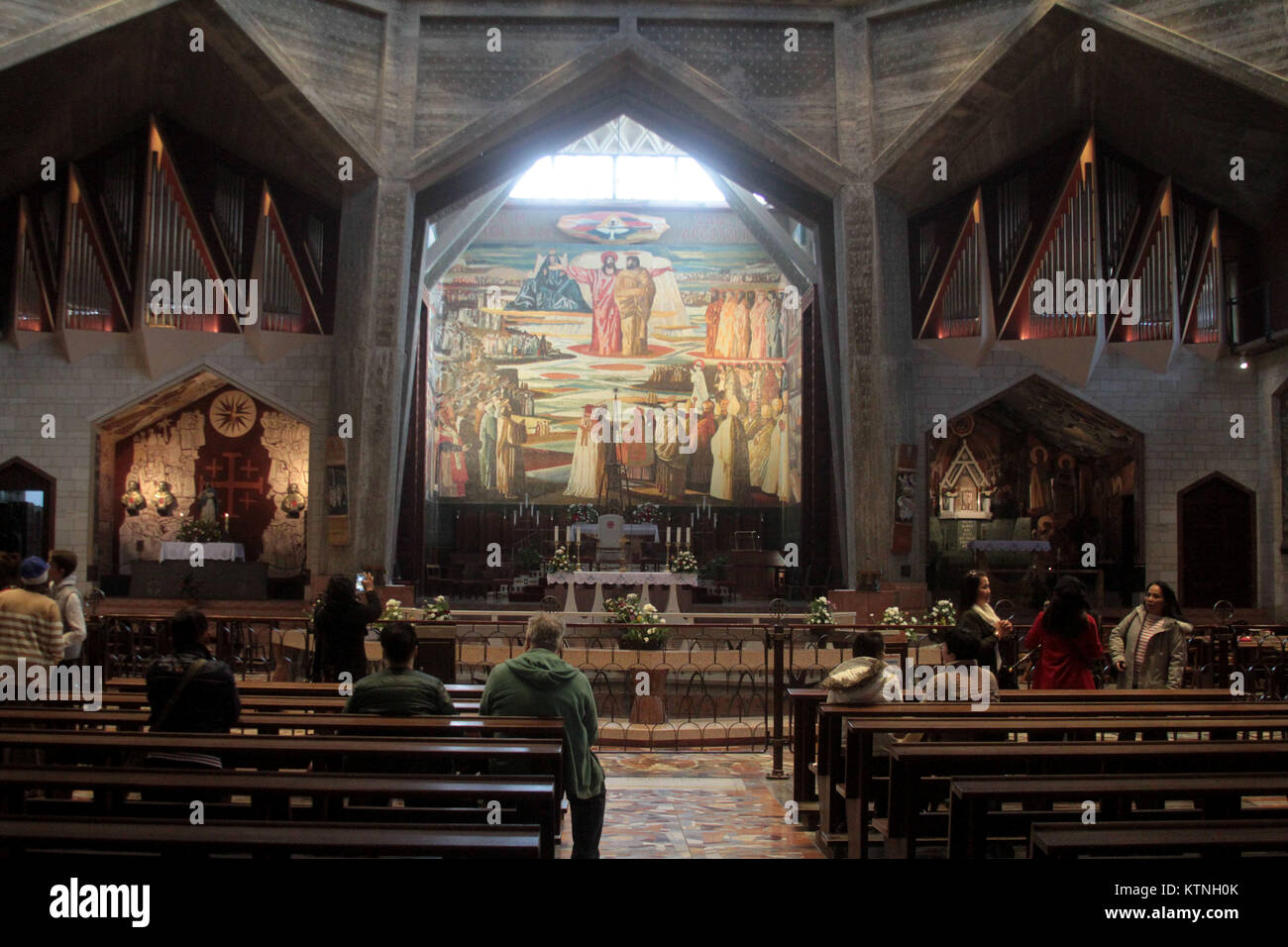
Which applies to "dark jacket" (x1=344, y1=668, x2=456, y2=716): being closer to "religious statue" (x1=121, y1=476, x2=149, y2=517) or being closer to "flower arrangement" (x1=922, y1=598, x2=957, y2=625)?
"flower arrangement" (x1=922, y1=598, x2=957, y2=625)

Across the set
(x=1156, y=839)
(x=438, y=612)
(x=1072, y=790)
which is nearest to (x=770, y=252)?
(x=438, y=612)

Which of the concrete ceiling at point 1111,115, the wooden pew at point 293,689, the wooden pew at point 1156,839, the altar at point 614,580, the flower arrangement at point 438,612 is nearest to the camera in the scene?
the wooden pew at point 1156,839

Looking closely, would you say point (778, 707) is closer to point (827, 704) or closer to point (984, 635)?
point (984, 635)

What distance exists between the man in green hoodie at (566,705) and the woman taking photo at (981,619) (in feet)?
7.32

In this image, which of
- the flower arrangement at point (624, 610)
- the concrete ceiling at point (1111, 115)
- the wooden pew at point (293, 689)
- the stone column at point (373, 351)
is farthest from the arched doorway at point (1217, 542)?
the wooden pew at point (293, 689)

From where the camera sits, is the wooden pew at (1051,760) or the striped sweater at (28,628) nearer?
the wooden pew at (1051,760)

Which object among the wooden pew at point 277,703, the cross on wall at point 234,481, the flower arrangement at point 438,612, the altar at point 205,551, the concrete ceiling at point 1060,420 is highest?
the concrete ceiling at point 1060,420

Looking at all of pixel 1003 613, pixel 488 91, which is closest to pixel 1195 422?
pixel 1003 613

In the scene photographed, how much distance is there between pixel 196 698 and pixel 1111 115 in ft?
47.5

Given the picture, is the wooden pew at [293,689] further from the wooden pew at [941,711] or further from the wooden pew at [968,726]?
the wooden pew at [968,726]

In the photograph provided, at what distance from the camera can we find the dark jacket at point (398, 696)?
4598mm

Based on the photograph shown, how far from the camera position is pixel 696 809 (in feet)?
20.4

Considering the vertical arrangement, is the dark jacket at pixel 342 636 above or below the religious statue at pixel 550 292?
below
